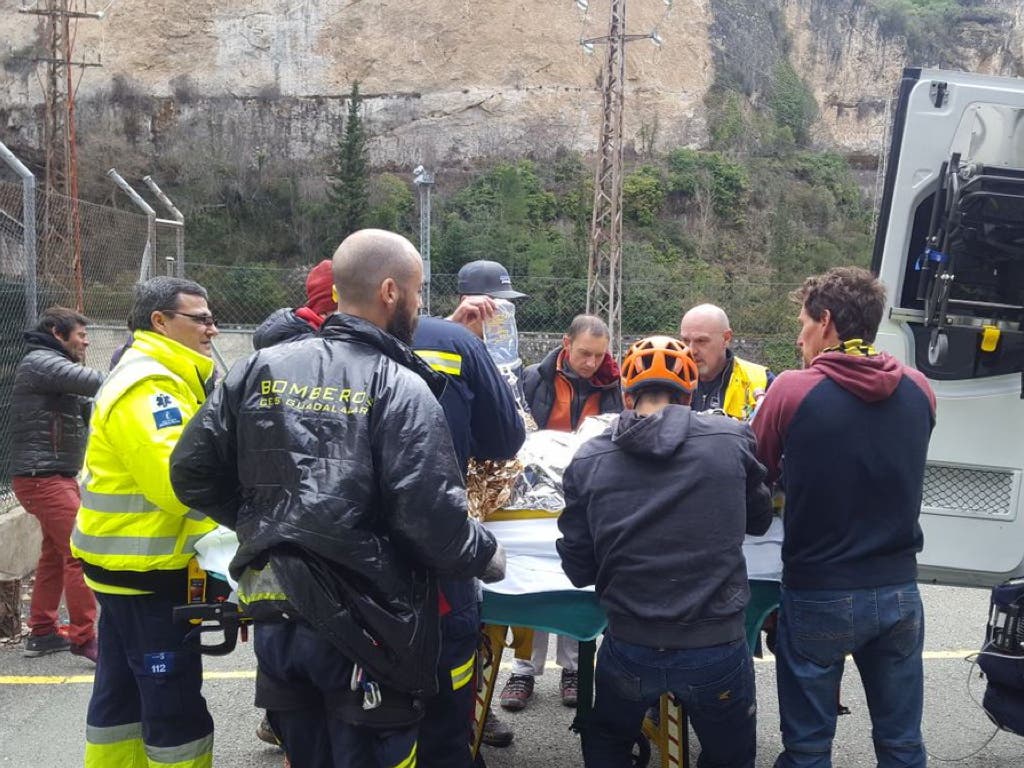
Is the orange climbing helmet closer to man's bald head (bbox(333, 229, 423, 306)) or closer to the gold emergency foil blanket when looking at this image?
the gold emergency foil blanket

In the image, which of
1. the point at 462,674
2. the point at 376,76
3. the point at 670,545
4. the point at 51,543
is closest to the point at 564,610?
the point at 462,674

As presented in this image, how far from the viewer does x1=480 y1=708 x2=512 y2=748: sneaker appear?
4020mm

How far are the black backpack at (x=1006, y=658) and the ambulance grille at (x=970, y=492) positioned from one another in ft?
0.91

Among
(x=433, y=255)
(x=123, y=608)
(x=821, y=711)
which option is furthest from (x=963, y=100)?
(x=433, y=255)

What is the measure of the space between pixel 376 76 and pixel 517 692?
42866mm

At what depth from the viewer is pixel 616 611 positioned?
2.62 meters

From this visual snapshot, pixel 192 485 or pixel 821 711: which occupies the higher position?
pixel 192 485

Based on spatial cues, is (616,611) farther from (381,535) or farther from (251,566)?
(251,566)

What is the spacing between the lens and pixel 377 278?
7.88 feet

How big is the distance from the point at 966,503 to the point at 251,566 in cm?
259

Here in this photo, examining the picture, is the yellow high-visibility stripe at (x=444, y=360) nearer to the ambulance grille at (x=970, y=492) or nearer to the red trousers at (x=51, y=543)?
the ambulance grille at (x=970, y=492)

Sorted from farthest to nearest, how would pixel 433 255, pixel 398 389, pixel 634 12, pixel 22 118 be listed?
pixel 634 12 < pixel 22 118 < pixel 433 255 < pixel 398 389

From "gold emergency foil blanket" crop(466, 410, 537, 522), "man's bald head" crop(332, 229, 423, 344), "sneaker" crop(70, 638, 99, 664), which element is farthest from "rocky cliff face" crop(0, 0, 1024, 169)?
"man's bald head" crop(332, 229, 423, 344)

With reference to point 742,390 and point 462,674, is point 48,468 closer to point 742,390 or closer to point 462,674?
point 462,674
